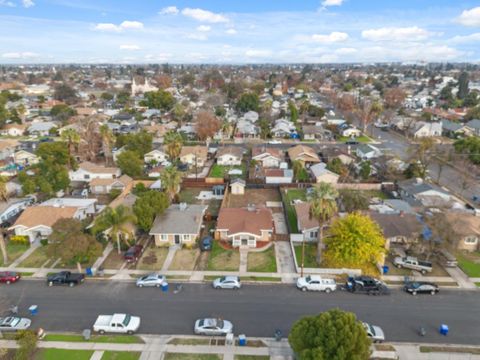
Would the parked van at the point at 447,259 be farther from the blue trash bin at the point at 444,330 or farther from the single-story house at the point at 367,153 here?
the single-story house at the point at 367,153

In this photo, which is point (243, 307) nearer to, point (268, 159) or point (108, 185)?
point (108, 185)

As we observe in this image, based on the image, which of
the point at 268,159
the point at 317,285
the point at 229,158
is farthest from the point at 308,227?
the point at 229,158

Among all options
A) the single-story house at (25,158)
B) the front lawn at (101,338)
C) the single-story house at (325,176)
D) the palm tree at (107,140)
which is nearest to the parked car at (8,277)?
the front lawn at (101,338)

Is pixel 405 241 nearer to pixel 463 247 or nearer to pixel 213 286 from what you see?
pixel 463 247

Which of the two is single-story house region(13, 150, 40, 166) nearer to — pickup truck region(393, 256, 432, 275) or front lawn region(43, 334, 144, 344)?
front lawn region(43, 334, 144, 344)

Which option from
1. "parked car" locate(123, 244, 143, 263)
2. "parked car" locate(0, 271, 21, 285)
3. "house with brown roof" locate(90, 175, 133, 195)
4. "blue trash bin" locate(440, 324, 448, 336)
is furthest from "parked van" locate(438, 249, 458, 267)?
"house with brown roof" locate(90, 175, 133, 195)

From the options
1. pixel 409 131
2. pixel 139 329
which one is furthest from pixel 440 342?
pixel 409 131

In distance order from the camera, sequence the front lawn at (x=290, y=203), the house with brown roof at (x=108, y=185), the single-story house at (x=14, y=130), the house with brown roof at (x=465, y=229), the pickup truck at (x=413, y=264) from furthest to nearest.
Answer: the single-story house at (x=14, y=130) < the house with brown roof at (x=108, y=185) < the front lawn at (x=290, y=203) < the house with brown roof at (x=465, y=229) < the pickup truck at (x=413, y=264)
